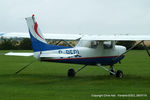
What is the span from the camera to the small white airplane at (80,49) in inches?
635

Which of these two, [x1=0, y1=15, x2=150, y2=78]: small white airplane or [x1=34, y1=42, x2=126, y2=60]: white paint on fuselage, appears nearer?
[x1=34, y1=42, x2=126, y2=60]: white paint on fuselage

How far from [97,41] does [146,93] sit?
6.48 m

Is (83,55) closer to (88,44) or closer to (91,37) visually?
(88,44)

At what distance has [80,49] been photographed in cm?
1719

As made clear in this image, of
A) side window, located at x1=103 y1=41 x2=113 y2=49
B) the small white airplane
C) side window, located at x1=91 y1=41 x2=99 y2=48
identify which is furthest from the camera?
side window, located at x1=103 y1=41 x2=113 y2=49

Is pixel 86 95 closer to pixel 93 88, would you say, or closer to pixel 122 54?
pixel 93 88

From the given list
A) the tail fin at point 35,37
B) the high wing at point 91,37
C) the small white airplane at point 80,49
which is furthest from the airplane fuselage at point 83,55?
the high wing at point 91,37

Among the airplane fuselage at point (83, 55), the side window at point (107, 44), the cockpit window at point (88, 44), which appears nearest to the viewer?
the airplane fuselage at point (83, 55)

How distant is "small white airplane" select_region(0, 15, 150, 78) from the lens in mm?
16125

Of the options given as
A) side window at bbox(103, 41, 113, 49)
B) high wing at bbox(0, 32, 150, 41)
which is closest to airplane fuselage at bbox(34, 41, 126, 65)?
side window at bbox(103, 41, 113, 49)

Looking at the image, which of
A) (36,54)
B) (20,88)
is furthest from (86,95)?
(36,54)

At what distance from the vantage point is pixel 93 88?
13234mm

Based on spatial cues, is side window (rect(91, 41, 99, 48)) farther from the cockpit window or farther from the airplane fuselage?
the airplane fuselage

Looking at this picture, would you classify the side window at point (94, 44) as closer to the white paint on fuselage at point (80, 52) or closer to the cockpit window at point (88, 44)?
the cockpit window at point (88, 44)
